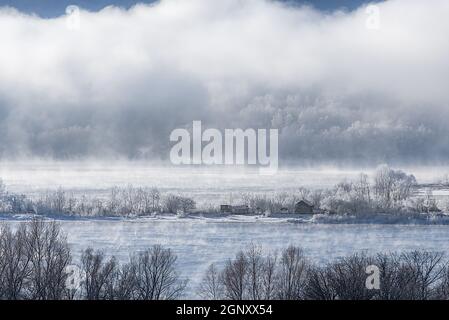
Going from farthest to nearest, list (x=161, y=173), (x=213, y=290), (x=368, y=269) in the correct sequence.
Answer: (x=161, y=173), (x=213, y=290), (x=368, y=269)

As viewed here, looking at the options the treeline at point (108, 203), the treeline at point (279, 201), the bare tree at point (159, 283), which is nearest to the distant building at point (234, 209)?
the treeline at point (279, 201)

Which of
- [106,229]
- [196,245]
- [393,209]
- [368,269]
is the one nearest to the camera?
[368,269]

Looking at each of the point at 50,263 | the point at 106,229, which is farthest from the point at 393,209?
the point at 50,263

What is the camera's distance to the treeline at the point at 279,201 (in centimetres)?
2292

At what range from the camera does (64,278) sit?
35.0 feet

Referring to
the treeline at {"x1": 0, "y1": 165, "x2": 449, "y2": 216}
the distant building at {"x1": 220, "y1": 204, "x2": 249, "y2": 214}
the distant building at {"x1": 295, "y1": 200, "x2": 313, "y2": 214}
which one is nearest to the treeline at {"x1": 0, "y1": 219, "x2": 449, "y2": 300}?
the treeline at {"x1": 0, "y1": 165, "x2": 449, "y2": 216}

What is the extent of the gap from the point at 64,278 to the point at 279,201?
52.3ft

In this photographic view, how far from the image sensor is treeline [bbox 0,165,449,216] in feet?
75.2

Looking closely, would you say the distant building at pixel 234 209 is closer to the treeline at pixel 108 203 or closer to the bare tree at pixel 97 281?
the treeline at pixel 108 203

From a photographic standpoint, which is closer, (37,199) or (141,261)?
(141,261)

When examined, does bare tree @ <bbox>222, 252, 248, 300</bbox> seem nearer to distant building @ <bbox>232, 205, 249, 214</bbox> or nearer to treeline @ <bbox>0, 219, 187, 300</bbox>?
treeline @ <bbox>0, 219, 187, 300</bbox>
